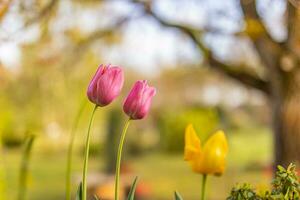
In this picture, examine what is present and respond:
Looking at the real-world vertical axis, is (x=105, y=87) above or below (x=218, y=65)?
below

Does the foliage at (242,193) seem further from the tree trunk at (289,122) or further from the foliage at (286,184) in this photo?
the tree trunk at (289,122)

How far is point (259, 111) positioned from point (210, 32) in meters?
13.3

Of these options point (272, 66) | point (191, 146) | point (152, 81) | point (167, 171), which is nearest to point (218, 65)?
point (272, 66)

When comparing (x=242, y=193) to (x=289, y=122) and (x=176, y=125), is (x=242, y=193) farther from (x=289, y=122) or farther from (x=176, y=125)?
(x=176, y=125)

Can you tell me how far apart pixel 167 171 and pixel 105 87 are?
10938 millimetres

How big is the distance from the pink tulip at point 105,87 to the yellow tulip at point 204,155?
240mm

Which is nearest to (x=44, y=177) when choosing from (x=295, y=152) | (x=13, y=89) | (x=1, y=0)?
(x=13, y=89)

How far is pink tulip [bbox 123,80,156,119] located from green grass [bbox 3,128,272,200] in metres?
Result: 6.39

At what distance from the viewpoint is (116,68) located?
1008 millimetres

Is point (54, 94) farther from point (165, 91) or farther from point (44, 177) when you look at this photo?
point (165, 91)

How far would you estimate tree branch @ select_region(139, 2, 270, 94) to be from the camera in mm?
4738

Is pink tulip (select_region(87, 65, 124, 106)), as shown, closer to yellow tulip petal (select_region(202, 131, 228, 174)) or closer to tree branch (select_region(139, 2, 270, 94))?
yellow tulip petal (select_region(202, 131, 228, 174))

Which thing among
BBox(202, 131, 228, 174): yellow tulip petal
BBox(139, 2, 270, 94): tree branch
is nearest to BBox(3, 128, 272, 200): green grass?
BBox(139, 2, 270, 94): tree branch

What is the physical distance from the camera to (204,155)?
3.88ft
